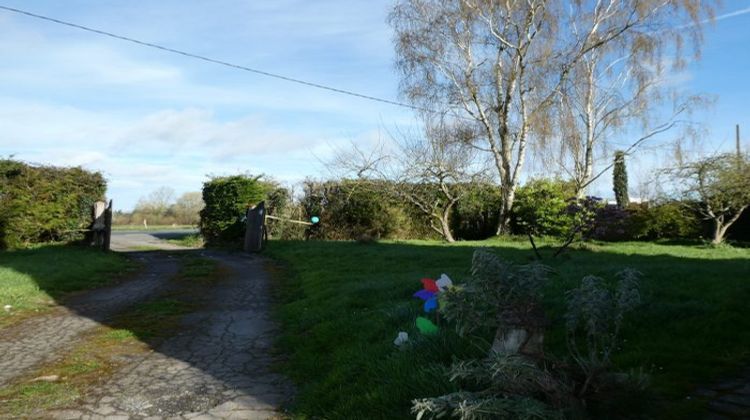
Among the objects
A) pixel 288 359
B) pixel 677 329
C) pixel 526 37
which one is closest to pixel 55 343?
pixel 288 359

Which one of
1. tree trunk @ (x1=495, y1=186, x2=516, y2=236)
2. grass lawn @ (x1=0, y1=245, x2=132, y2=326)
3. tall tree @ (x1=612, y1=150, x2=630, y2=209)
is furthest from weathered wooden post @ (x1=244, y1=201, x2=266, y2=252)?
tall tree @ (x1=612, y1=150, x2=630, y2=209)

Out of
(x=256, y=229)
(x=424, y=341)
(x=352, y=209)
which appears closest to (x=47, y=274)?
(x=256, y=229)

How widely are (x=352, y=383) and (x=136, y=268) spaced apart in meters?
9.84

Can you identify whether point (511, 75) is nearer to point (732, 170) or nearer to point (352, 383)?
point (732, 170)

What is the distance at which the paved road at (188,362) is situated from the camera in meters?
3.83

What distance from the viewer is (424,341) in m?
4.03

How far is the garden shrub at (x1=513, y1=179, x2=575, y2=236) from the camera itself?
776 inches

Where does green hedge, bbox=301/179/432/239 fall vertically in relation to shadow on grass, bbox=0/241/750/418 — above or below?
above

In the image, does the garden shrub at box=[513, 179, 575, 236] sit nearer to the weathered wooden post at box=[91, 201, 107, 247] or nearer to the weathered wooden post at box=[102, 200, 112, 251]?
the weathered wooden post at box=[102, 200, 112, 251]

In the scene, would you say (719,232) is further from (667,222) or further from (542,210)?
(542,210)

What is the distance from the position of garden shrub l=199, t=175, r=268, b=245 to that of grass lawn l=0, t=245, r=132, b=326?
4.51 m

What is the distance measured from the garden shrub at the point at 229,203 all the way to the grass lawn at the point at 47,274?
4513mm

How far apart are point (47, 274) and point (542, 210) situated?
52.5 feet

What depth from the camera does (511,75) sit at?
64.3ft
